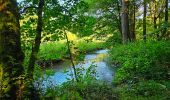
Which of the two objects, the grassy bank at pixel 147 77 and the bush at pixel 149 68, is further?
the bush at pixel 149 68

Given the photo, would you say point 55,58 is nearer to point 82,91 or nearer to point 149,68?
point 82,91

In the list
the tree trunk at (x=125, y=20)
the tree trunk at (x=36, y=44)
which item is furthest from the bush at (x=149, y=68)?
the tree trunk at (x=125, y=20)

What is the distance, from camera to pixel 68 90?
6785 millimetres

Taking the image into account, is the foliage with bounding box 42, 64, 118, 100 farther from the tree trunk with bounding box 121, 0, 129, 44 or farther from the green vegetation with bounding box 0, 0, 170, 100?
the tree trunk with bounding box 121, 0, 129, 44

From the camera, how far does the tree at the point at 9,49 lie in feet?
18.4

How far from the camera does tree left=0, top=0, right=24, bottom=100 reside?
5.59 metres

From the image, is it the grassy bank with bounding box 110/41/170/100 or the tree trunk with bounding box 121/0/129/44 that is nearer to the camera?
the grassy bank with bounding box 110/41/170/100

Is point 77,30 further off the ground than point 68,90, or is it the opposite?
point 77,30

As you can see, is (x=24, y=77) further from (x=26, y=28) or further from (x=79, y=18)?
(x=79, y=18)

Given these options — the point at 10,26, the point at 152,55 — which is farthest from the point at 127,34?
the point at 10,26

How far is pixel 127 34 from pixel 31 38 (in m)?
13.6

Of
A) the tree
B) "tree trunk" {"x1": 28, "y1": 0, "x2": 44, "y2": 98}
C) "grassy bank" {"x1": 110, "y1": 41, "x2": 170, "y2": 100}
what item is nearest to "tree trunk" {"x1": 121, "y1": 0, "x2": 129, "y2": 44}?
"grassy bank" {"x1": 110, "y1": 41, "x2": 170, "y2": 100}

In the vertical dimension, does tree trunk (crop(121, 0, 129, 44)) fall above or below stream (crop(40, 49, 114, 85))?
above

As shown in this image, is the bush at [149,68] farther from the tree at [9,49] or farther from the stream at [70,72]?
the tree at [9,49]
